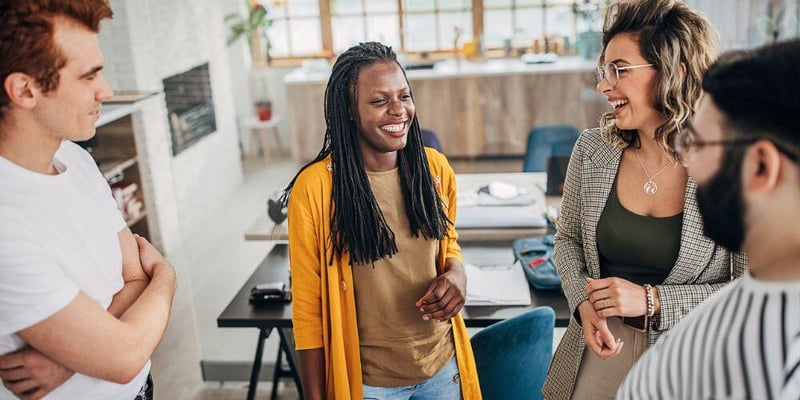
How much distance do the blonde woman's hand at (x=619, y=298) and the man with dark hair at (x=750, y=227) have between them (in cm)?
59

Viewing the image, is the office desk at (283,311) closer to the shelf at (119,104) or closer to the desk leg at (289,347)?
the desk leg at (289,347)

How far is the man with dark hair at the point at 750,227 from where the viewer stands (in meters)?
0.83

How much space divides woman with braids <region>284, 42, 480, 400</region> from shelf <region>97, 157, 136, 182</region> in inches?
85.7

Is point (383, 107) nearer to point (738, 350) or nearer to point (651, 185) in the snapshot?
point (651, 185)

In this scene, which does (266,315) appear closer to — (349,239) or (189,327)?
(349,239)

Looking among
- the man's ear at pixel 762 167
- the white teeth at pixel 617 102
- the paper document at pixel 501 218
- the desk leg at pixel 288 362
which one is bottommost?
the desk leg at pixel 288 362

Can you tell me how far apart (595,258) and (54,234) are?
113cm

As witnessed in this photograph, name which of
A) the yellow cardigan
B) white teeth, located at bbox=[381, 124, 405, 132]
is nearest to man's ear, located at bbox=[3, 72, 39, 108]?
the yellow cardigan

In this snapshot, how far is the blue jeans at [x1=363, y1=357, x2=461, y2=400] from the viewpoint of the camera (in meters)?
1.73

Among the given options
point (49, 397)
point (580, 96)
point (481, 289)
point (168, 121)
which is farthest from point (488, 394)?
point (580, 96)

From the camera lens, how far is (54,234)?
1.17 metres

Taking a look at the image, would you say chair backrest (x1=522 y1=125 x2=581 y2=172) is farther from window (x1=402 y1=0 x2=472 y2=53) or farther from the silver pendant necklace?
window (x1=402 y1=0 x2=472 y2=53)

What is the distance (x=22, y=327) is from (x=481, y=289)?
1.53 meters

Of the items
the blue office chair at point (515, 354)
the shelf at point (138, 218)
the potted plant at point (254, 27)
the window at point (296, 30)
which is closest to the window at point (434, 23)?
the window at point (296, 30)
